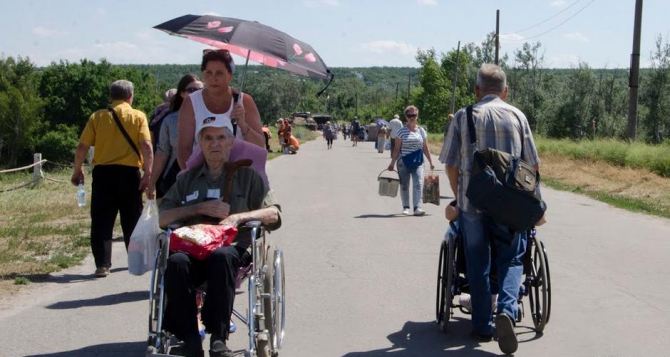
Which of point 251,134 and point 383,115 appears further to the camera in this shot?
point 383,115

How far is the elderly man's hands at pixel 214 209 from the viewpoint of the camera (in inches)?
221

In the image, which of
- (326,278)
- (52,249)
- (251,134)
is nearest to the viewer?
(251,134)

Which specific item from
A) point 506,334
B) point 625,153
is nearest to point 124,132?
point 506,334

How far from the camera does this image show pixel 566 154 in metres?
36.4

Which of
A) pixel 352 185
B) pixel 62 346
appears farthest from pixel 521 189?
pixel 352 185

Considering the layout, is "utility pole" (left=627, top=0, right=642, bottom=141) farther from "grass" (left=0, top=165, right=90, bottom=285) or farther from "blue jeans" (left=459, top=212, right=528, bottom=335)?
"blue jeans" (left=459, top=212, right=528, bottom=335)

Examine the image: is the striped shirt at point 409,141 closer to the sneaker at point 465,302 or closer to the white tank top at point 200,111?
the sneaker at point 465,302

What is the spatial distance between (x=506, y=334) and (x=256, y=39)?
2853mm

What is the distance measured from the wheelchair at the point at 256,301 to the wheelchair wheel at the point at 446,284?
1.17m

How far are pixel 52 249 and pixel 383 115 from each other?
117615 mm

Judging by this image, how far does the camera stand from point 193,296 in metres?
5.21

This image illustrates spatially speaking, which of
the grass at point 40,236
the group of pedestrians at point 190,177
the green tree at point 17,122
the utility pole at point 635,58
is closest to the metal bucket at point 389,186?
the grass at point 40,236

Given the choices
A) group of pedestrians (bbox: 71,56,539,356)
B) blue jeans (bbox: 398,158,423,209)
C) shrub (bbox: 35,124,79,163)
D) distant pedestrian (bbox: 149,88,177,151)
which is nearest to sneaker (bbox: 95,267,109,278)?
distant pedestrian (bbox: 149,88,177,151)

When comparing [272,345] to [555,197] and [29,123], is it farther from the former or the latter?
[29,123]
